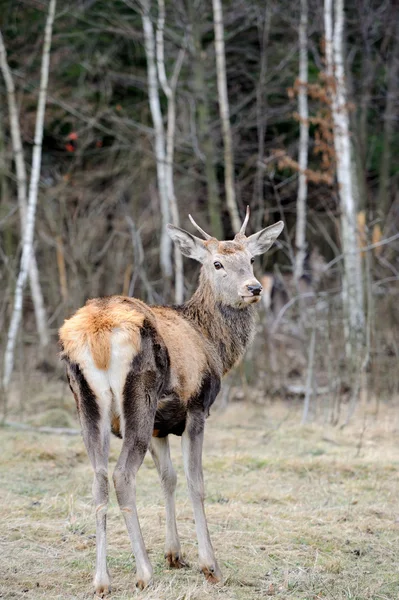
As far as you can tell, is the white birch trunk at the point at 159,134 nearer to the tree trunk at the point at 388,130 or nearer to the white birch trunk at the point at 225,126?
the white birch trunk at the point at 225,126

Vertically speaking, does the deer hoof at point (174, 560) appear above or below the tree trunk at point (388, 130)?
below

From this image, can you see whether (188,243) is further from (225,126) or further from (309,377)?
(225,126)

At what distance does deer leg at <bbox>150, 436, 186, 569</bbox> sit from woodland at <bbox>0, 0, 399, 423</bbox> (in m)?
5.37

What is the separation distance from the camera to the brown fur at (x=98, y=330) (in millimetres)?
5188

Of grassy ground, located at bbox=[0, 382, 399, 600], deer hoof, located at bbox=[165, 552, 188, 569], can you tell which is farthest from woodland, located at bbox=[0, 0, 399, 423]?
deer hoof, located at bbox=[165, 552, 188, 569]

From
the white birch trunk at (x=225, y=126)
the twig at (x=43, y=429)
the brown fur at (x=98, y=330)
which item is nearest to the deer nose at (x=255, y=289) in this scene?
the brown fur at (x=98, y=330)

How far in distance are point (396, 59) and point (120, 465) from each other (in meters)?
16.2

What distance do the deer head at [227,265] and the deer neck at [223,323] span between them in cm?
6

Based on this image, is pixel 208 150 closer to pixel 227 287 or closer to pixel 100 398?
pixel 227 287

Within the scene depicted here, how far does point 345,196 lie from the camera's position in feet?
44.8

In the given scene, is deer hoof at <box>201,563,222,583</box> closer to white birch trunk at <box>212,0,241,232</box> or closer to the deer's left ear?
the deer's left ear

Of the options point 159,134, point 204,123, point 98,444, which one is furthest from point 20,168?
point 98,444

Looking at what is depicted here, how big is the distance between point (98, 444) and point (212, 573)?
3.75ft

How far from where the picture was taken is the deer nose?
636 cm
